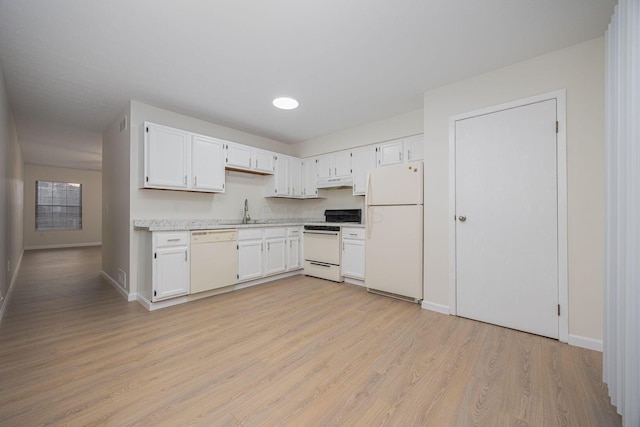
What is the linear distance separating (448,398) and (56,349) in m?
2.83

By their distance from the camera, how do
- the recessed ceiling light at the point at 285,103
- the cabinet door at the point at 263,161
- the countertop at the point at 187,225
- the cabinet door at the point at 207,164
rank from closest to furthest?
the countertop at the point at 187,225 → the recessed ceiling light at the point at 285,103 → the cabinet door at the point at 207,164 → the cabinet door at the point at 263,161

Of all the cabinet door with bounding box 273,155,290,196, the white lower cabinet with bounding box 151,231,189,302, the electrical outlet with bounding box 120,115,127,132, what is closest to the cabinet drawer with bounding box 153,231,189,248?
the white lower cabinet with bounding box 151,231,189,302

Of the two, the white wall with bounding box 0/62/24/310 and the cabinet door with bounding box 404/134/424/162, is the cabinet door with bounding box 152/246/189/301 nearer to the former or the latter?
the white wall with bounding box 0/62/24/310

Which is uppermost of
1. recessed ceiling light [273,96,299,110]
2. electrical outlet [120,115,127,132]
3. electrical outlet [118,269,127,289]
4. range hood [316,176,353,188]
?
recessed ceiling light [273,96,299,110]

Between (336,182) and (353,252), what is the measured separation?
128 cm

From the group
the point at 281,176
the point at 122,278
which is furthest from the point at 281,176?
the point at 122,278

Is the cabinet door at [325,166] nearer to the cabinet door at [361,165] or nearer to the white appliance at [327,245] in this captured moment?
the cabinet door at [361,165]

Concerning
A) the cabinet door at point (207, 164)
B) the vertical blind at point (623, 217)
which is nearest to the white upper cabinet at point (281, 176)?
the cabinet door at point (207, 164)

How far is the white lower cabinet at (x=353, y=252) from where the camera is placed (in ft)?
12.4

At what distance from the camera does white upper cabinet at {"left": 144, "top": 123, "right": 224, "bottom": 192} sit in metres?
3.13

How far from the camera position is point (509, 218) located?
2428mm

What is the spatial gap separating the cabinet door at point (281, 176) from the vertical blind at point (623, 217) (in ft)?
12.9

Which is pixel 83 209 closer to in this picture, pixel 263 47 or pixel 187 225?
pixel 187 225

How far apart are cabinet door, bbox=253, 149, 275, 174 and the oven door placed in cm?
126
